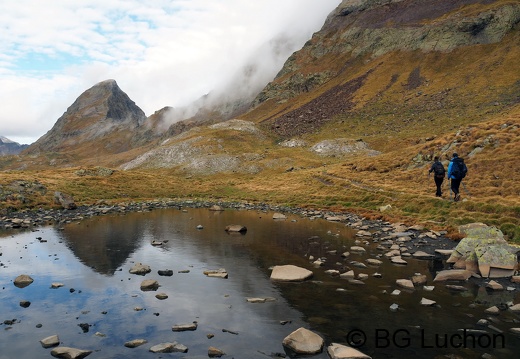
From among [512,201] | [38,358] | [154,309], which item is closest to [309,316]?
[154,309]

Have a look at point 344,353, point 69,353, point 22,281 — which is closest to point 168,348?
point 69,353

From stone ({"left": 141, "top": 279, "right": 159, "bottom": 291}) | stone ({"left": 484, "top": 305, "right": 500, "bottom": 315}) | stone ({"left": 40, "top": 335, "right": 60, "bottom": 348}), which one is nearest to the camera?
stone ({"left": 40, "top": 335, "right": 60, "bottom": 348})

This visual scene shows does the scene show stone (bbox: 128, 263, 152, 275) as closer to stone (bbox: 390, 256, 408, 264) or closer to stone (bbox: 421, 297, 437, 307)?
stone (bbox: 421, 297, 437, 307)

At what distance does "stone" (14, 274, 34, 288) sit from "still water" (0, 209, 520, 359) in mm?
476

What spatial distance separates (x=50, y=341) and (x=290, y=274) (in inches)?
518

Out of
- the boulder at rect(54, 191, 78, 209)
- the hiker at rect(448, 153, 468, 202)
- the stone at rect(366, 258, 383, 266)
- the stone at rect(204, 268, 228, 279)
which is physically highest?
the hiker at rect(448, 153, 468, 202)

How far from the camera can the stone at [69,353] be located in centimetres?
1277

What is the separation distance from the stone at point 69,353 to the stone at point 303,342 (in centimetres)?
756

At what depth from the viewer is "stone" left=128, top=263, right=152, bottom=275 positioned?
77.1 ft

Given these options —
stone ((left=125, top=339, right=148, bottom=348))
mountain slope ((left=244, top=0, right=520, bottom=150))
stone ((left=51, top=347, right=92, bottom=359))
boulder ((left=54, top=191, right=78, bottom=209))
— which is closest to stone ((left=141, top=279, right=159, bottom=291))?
stone ((left=125, top=339, right=148, bottom=348))

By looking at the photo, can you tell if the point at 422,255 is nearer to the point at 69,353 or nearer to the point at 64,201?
the point at 69,353

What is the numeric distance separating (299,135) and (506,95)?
80.8 metres

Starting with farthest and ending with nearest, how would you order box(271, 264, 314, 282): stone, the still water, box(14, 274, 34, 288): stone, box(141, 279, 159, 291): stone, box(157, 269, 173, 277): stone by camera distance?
box(157, 269, 173, 277): stone
box(271, 264, 314, 282): stone
box(14, 274, 34, 288): stone
box(141, 279, 159, 291): stone
the still water

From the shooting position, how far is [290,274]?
2206 cm
